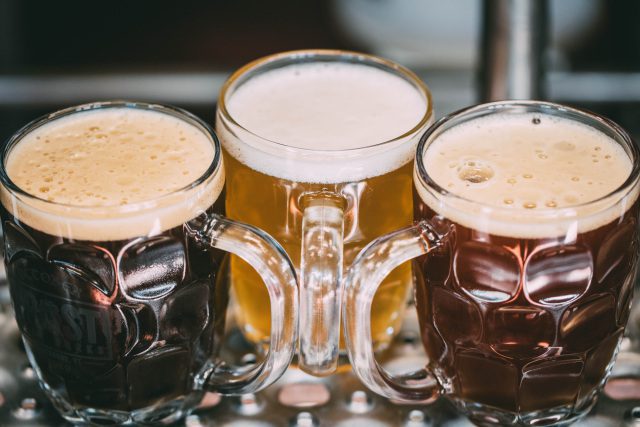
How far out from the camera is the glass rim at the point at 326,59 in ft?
2.66

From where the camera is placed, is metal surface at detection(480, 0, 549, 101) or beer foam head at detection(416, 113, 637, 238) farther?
metal surface at detection(480, 0, 549, 101)

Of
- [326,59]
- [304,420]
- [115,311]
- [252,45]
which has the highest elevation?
[326,59]

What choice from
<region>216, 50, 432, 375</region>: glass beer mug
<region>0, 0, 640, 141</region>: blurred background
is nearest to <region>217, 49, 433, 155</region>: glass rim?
<region>216, 50, 432, 375</region>: glass beer mug

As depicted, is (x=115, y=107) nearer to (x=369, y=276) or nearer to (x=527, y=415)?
(x=369, y=276)

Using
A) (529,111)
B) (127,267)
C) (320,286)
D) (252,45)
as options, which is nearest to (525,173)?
(529,111)

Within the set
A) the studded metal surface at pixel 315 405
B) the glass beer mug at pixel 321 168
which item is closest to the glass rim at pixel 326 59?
the glass beer mug at pixel 321 168

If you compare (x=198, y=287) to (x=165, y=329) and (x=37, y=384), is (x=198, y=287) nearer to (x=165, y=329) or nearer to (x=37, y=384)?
(x=165, y=329)

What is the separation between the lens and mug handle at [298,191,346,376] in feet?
2.46

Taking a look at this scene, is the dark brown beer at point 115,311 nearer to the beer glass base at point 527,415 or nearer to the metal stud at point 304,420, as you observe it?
the metal stud at point 304,420

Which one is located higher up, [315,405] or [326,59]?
[326,59]

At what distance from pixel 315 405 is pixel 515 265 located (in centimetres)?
23

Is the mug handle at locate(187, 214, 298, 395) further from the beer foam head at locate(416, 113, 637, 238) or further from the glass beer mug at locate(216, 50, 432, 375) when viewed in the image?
the beer foam head at locate(416, 113, 637, 238)

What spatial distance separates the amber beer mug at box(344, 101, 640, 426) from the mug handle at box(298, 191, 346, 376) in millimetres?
17

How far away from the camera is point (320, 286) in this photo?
750 millimetres
